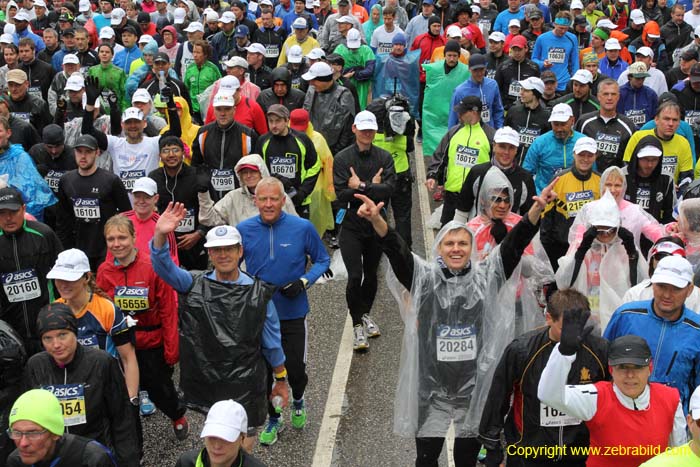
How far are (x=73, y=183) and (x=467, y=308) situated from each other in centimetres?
405

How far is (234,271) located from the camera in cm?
591

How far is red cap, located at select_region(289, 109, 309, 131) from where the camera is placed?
9461 millimetres

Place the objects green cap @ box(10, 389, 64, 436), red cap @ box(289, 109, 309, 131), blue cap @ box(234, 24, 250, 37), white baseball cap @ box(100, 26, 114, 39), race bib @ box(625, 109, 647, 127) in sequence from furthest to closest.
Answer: white baseball cap @ box(100, 26, 114, 39) → blue cap @ box(234, 24, 250, 37) → race bib @ box(625, 109, 647, 127) → red cap @ box(289, 109, 309, 131) → green cap @ box(10, 389, 64, 436)

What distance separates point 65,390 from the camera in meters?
5.08

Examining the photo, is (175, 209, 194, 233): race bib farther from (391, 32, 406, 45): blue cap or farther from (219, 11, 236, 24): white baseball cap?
(219, 11, 236, 24): white baseball cap

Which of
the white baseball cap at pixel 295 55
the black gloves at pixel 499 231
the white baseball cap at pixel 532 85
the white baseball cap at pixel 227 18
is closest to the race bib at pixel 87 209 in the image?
the black gloves at pixel 499 231

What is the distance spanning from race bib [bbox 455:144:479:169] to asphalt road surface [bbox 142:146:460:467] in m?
1.61

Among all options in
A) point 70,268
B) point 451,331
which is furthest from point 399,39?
point 70,268

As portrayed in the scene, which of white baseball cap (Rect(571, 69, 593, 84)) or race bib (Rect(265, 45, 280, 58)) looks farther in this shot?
race bib (Rect(265, 45, 280, 58))

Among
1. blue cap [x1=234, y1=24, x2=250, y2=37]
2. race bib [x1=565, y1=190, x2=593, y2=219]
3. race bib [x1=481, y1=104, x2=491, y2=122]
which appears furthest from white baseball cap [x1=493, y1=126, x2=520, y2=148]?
blue cap [x1=234, y1=24, x2=250, y2=37]

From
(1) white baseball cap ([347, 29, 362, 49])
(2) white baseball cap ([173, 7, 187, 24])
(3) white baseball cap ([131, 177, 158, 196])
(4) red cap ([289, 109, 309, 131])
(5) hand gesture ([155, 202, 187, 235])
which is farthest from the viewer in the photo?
(2) white baseball cap ([173, 7, 187, 24])

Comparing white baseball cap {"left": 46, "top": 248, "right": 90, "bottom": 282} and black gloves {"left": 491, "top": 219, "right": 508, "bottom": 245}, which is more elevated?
white baseball cap {"left": 46, "top": 248, "right": 90, "bottom": 282}

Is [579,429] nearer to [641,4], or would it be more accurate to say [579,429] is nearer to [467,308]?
[467,308]

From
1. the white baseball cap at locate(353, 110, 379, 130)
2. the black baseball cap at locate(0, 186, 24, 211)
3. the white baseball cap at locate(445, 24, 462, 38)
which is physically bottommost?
the black baseball cap at locate(0, 186, 24, 211)
